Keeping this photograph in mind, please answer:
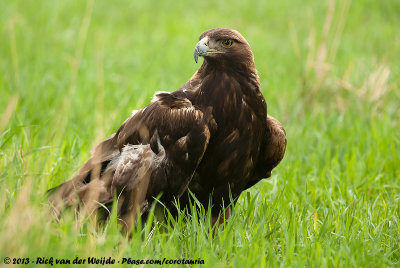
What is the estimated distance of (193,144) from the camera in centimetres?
369

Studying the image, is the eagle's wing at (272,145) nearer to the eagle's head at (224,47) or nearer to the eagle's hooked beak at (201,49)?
the eagle's head at (224,47)

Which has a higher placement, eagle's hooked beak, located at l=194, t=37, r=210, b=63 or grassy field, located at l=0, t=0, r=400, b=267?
eagle's hooked beak, located at l=194, t=37, r=210, b=63

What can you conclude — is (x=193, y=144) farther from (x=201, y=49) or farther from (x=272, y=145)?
(x=272, y=145)

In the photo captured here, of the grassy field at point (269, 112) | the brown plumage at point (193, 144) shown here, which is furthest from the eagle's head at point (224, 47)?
the grassy field at point (269, 112)

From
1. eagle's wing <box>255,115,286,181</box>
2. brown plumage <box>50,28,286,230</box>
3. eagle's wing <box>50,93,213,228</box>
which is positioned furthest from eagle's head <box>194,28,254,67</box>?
eagle's wing <box>255,115,286,181</box>

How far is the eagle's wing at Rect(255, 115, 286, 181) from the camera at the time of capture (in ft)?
13.9

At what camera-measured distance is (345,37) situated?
39.0 ft

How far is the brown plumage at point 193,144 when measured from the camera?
12.4 ft

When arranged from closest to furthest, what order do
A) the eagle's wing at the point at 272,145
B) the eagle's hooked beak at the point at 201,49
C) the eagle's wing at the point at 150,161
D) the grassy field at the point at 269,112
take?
the grassy field at the point at 269,112, the eagle's wing at the point at 150,161, the eagle's hooked beak at the point at 201,49, the eagle's wing at the point at 272,145

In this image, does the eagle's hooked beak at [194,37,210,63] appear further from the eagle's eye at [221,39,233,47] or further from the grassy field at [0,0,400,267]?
the grassy field at [0,0,400,267]

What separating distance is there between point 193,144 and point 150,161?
0.37 meters

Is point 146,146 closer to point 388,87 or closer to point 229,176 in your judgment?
point 229,176

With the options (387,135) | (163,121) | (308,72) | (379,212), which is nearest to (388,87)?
(308,72)

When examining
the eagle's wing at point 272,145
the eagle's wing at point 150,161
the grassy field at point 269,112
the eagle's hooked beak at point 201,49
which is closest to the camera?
the grassy field at point 269,112
